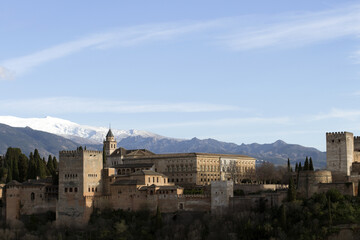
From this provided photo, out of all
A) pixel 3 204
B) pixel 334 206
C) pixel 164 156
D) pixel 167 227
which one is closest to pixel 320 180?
pixel 334 206

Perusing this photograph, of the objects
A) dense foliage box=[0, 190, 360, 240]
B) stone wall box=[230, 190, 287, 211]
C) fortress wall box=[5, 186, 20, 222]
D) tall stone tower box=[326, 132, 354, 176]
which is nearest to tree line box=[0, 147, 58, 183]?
fortress wall box=[5, 186, 20, 222]

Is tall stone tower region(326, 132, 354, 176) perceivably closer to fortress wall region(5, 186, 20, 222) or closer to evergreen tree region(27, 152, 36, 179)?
fortress wall region(5, 186, 20, 222)

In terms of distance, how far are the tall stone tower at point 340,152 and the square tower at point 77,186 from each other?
26.4m

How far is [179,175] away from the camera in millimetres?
89125

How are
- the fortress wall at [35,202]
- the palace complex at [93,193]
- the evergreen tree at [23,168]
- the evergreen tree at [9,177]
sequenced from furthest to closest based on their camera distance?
the evergreen tree at [23,168] < the evergreen tree at [9,177] < the fortress wall at [35,202] < the palace complex at [93,193]

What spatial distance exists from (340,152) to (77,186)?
29622 millimetres

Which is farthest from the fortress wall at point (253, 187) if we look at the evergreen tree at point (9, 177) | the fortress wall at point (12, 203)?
the evergreen tree at point (9, 177)

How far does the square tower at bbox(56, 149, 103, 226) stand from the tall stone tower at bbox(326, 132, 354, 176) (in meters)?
26.4

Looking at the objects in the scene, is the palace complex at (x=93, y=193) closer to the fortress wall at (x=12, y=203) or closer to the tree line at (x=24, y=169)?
the fortress wall at (x=12, y=203)

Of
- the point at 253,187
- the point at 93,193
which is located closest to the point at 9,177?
the point at 93,193

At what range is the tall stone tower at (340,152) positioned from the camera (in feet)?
236

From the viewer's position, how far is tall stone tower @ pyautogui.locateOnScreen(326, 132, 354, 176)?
71.9 m

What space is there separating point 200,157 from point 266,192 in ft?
65.8

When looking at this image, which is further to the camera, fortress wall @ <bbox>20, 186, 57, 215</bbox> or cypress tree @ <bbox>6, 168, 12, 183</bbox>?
cypress tree @ <bbox>6, 168, 12, 183</bbox>
